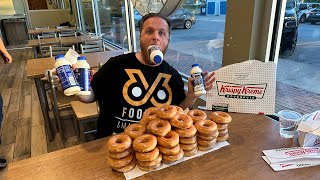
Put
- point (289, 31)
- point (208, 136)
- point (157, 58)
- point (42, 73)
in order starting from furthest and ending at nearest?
point (42, 73), point (289, 31), point (157, 58), point (208, 136)

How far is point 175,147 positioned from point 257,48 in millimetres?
770

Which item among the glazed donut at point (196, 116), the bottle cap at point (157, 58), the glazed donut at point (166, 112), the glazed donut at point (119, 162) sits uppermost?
the bottle cap at point (157, 58)

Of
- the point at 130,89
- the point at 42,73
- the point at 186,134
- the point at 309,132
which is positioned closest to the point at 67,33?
the point at 42,73

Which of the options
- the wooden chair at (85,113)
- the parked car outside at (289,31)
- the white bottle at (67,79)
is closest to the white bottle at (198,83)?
the white bottle at (67,79)

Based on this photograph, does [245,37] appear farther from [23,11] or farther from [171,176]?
[23,11]

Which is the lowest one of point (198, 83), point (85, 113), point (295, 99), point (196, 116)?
point (85, 113)

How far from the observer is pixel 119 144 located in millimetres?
763

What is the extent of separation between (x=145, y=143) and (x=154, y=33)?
0.62 m

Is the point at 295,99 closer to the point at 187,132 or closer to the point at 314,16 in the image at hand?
the point at 314,16

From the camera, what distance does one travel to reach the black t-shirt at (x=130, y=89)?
122 centimetres

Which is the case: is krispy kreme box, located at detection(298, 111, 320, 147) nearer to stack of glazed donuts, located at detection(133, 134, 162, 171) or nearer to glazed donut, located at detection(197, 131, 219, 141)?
glazed donut, located at detection(197, 131, 219, 141)

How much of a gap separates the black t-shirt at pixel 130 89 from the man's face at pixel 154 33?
11cm

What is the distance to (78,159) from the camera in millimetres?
837

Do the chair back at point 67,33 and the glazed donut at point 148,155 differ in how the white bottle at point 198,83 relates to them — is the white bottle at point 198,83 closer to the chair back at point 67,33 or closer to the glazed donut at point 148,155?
the glazed donut at point 148,155
